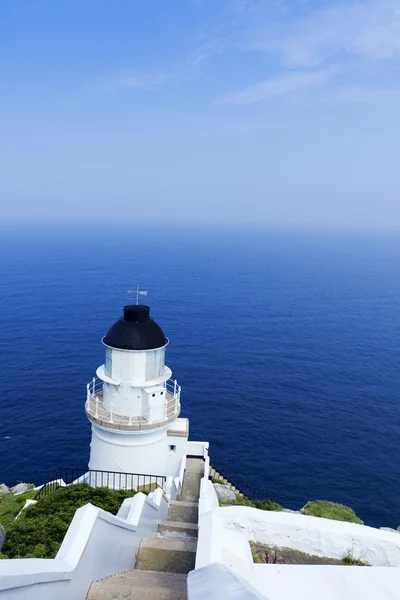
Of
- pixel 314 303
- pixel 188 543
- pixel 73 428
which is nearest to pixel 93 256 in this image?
pixel 314 303

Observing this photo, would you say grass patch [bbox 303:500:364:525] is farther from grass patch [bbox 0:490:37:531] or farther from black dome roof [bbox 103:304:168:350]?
grass patch [bbox 0:490:37:531]

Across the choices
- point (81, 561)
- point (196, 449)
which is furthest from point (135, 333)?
point (81, 561)

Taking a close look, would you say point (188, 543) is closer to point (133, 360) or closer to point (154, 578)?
point (154, 578)

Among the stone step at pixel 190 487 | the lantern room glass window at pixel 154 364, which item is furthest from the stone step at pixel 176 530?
the lantern room glass window at pixel 154 364

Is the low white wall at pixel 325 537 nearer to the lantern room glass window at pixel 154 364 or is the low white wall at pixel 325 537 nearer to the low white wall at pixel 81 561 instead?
the low white wall at pixel 81 561

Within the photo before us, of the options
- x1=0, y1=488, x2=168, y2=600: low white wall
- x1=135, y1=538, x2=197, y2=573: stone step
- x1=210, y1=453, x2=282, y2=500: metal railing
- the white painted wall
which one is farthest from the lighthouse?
x1=210, y1=453, x2=282, y2=500: metal railing
